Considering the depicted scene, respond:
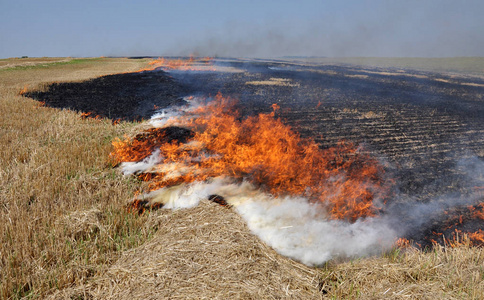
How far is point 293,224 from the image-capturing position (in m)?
4.75

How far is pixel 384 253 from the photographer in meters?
4.09

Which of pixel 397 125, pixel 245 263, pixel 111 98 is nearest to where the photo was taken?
pixel 245 263

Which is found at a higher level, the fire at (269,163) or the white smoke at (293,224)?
the fire at (269,163)

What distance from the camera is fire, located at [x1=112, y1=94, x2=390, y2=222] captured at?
5832 millimetres

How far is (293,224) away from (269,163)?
2283mm

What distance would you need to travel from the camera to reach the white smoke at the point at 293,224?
4.23 meters

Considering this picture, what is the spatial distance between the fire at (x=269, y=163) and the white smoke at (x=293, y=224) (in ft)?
0.83

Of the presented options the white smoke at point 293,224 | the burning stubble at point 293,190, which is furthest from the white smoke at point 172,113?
the white smoke at point 293,224

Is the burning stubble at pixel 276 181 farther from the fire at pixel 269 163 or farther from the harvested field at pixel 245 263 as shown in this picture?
the harvested field at pixel 245 263

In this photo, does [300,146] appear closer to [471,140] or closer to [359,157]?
[359,157]

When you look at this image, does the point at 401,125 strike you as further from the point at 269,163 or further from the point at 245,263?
the point at 245,263

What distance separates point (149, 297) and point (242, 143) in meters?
5.45

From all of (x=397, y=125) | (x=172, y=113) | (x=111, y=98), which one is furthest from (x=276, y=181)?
(x=111, y=98)

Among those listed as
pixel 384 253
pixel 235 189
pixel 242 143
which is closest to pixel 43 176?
pixel 235 189
